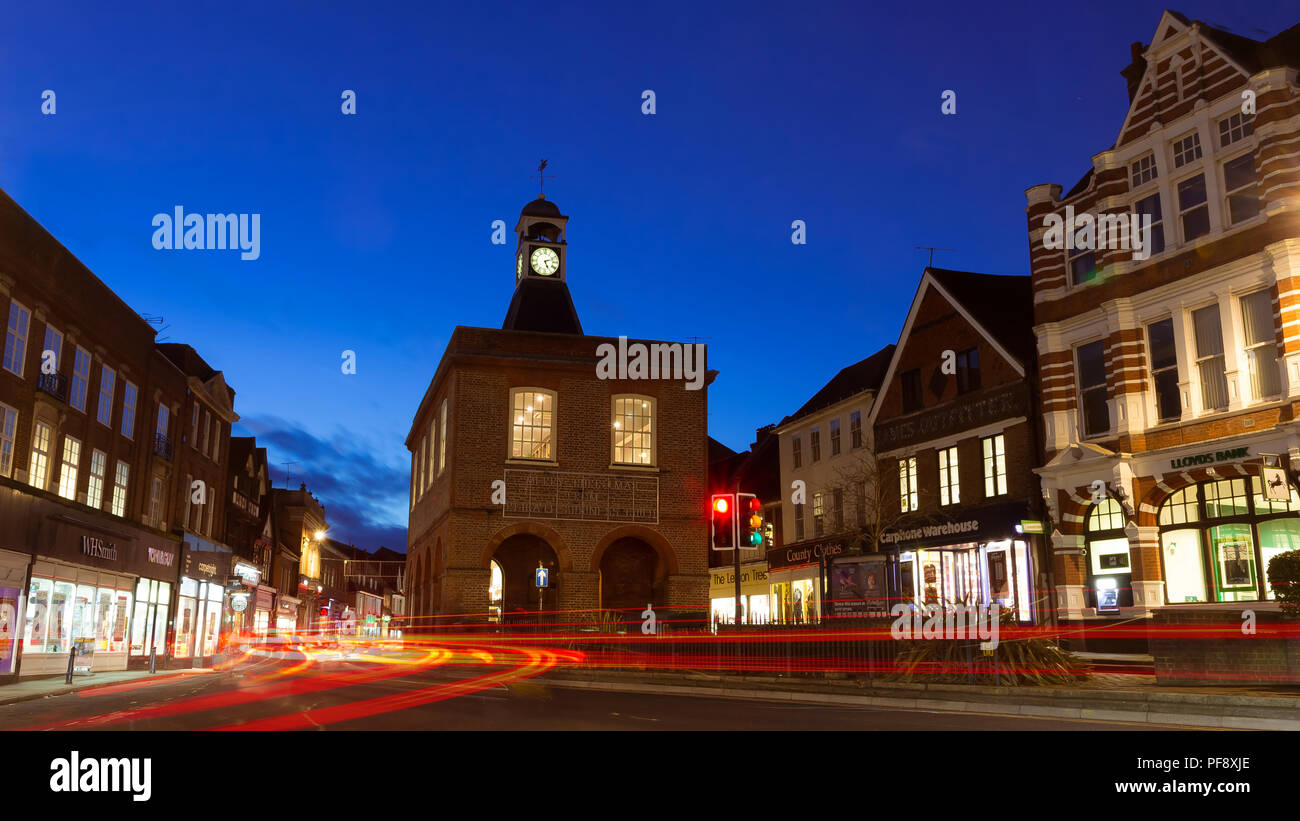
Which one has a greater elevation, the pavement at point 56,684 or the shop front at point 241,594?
the shop front at point 241,594

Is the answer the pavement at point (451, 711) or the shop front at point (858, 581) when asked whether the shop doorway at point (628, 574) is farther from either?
the pavement at point (451, 711)

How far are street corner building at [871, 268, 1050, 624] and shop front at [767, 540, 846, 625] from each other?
3669mm

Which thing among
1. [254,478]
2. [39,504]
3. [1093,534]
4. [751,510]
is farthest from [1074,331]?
[254,478]

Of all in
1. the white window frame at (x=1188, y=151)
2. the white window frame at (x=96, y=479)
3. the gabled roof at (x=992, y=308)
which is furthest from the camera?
the white window frame at (x=96, y=479)

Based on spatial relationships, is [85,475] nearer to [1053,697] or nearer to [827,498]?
[827,498]

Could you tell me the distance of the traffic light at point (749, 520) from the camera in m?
21.0

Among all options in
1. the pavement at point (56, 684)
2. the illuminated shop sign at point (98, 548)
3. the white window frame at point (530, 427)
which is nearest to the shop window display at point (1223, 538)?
the white window frame at point (530, 427)

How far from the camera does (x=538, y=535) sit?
3130 centimetres

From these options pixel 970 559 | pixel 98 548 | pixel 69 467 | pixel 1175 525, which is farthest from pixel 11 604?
pixel 1175 525

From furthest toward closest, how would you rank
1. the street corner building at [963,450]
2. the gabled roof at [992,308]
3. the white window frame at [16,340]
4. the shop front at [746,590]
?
the shop front at [746,590], the gabled roof at [992,308], the street corner building at [963,450], the white window frame at [16,340]

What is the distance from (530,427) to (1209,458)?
61.6ft

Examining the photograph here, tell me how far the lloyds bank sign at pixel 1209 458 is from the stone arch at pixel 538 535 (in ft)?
55.2
